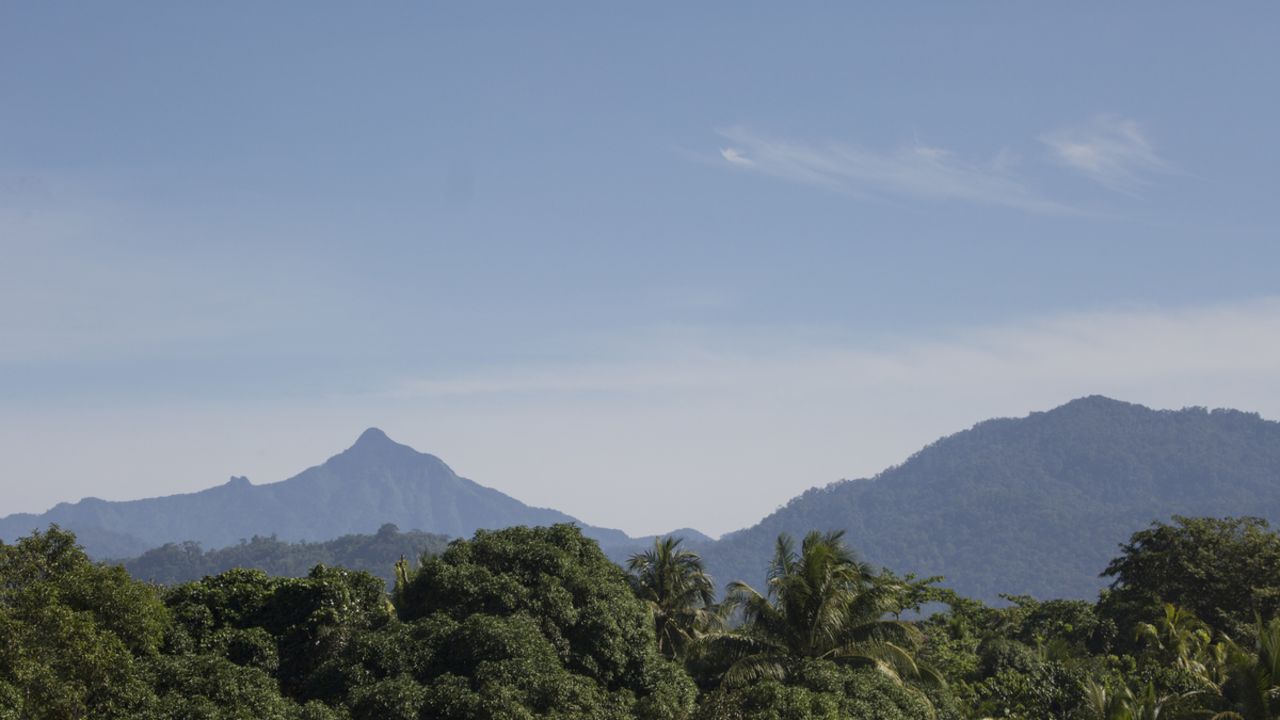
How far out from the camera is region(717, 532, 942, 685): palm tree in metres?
29.9

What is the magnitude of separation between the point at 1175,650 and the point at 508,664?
1279 inches

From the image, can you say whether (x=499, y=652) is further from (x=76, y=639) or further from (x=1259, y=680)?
(x=1259, y=680)

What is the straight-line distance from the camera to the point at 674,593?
143 ft

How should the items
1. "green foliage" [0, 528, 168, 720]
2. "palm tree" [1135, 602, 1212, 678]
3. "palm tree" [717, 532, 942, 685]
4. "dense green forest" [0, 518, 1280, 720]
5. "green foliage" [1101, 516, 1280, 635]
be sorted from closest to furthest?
"green foliage" [0, 528, 168, 720] < "dense green forest" [0, 518, 1280, 720] < "palm tree" [717, 532, 942, 685] < "palm tree" [1135, 602, 1212, 678] < "green foliage" [1101, 516, 1280, 635]

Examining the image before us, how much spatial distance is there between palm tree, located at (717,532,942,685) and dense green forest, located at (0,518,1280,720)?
6cm

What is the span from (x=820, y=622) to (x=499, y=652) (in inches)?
360

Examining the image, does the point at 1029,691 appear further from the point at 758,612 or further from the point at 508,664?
the point at 508,664

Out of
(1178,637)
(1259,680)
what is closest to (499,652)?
(1259,680)

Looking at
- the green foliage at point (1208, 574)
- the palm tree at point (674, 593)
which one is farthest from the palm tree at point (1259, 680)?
the green foliage at point (1208, 574)

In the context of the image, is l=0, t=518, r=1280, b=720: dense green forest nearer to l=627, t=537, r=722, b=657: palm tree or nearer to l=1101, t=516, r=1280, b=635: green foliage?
l=627, t=537, r=722, b=657: palm tree

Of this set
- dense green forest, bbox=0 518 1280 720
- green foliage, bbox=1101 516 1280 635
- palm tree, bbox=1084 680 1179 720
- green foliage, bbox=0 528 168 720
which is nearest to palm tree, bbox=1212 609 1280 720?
dense green forest, bbox=0 518 1280 720

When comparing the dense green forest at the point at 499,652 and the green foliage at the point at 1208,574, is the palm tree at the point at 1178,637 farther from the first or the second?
the dense green forest at the point at 499,652

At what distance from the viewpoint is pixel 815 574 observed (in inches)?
1177

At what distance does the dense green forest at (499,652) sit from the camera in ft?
79.7
